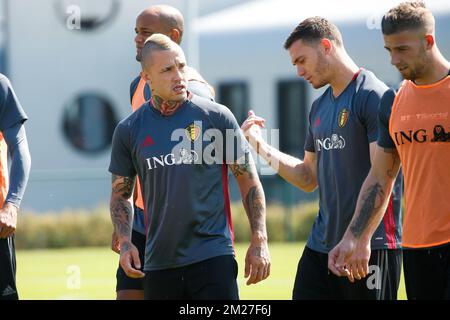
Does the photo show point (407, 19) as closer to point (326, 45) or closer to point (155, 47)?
point (326, 45)

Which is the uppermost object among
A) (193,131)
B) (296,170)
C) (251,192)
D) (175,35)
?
(175,35)

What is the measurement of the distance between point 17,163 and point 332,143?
2.04 meters

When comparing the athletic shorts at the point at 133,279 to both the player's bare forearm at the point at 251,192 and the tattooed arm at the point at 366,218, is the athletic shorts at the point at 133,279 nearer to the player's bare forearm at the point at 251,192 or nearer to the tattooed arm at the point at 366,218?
the player's bare forearm at the point at 251,192

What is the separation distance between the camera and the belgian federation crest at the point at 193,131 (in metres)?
6.15

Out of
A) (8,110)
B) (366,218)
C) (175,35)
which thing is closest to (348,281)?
(366,218)

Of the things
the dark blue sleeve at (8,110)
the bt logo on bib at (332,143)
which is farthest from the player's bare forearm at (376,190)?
the dark blue sleeve at (8,110)

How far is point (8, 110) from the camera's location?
22.5 feet

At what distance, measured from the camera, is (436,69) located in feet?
→ 18.9

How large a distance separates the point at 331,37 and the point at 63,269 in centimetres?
1002

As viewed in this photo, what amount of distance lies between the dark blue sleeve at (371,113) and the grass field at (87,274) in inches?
185

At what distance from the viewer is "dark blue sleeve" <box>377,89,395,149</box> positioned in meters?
5.99

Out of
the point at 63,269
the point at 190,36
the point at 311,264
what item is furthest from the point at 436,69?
the point at 190,36

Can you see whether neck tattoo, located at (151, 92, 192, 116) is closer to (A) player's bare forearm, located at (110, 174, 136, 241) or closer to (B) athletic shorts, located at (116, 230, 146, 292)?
(A) player's bare forearm, located at (110, 174, 136, 241)
